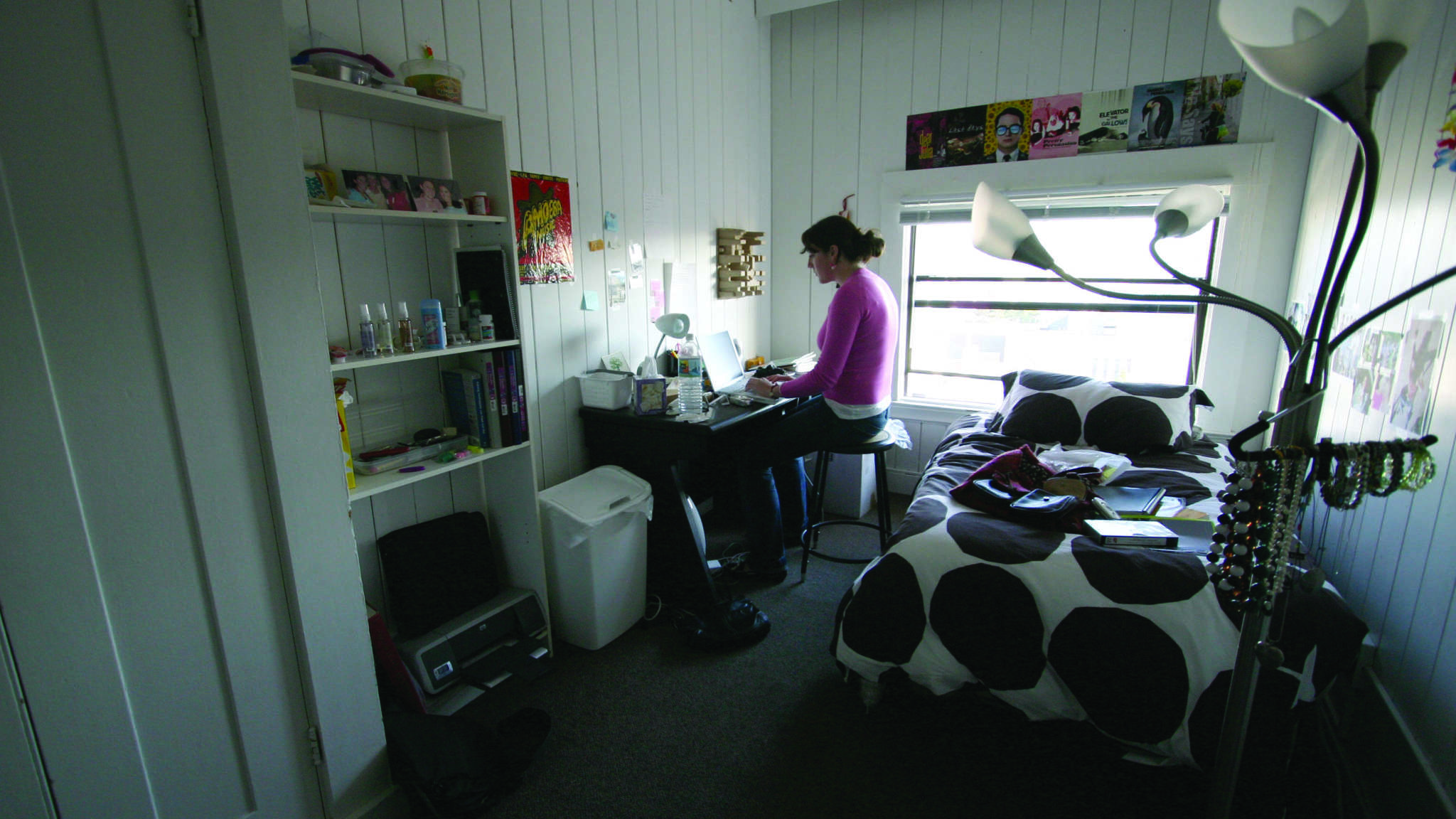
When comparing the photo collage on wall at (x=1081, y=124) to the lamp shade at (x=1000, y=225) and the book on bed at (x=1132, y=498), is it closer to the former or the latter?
the book on bed at (x=1132, y=498)

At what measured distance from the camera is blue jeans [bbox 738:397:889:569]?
2.72 m

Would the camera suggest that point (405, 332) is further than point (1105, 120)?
No

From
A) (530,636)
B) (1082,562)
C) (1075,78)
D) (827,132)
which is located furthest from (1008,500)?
(827,132)

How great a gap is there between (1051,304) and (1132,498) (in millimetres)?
1597

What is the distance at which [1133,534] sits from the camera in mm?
1794

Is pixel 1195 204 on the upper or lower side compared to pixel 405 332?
upper

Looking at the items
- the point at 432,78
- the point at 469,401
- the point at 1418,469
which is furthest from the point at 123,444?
the point at 1418,469

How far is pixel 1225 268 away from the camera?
118 inches

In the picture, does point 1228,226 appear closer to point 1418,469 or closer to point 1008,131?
point 1008,131

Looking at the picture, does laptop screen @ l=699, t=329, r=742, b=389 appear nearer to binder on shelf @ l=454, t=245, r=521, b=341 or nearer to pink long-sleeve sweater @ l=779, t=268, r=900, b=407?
pink long-sleeve sweater @ l=779, t=268, r=900, b=407

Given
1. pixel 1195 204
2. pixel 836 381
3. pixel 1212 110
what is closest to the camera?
pixel 1195 204

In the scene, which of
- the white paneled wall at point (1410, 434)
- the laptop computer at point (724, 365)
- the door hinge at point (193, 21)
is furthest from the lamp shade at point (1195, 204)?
the door hinge at point (193, 21)

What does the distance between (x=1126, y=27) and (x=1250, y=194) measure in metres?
0.95

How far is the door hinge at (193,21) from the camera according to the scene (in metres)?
1.22
